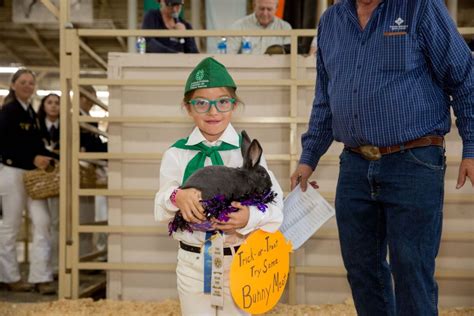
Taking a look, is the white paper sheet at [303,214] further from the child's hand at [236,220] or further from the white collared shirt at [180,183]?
the child's hand at [236,220]

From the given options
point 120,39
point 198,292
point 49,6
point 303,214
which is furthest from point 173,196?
point 120,39

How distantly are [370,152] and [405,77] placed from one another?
24 centimetres

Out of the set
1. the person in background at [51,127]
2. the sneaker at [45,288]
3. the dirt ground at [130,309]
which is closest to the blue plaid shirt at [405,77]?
the dirt ground at [130,309]

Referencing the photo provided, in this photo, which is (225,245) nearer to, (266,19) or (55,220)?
(266,19)

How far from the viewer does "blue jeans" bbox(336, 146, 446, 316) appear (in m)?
1.49

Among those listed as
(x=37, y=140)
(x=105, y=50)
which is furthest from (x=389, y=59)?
(x=105, y=50)

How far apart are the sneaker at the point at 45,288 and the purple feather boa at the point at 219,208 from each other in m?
2.33

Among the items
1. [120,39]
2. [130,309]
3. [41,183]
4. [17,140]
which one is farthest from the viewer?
[120,39]

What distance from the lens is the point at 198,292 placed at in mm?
1522

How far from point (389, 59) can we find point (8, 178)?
9.17ft

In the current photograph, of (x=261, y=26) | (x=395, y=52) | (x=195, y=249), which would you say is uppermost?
(x=261, y=26)

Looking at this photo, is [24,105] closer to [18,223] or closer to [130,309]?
[18,223]

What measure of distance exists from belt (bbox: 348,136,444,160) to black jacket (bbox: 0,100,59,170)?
103 inches

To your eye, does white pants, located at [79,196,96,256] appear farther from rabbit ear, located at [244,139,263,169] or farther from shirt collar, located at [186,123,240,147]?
rabbit ear, located at [244,139,263,169]
